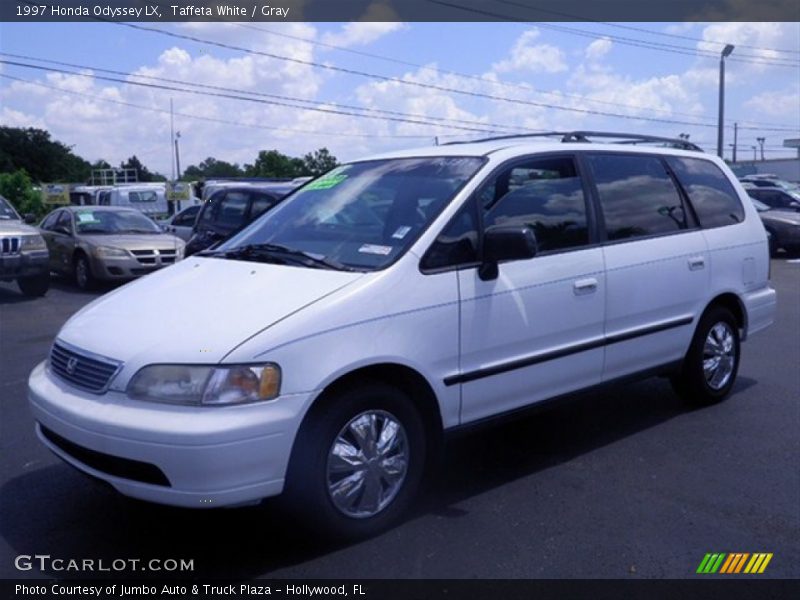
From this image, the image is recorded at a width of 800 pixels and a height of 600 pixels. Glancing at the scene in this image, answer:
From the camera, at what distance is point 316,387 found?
156 inches

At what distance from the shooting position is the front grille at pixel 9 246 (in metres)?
13.0

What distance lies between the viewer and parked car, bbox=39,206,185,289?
14492 millimetres

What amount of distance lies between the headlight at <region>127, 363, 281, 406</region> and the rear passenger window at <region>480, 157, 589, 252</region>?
5.56 feet

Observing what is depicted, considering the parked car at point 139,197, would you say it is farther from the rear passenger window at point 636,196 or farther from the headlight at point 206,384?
the headlight at point 206,384

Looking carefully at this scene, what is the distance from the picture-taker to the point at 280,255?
15.7 ft

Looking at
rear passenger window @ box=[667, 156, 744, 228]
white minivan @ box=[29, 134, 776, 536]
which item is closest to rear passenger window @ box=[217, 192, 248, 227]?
white minivan @ box=[29, 134, 776, 536]

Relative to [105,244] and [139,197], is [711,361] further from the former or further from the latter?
[139,197]

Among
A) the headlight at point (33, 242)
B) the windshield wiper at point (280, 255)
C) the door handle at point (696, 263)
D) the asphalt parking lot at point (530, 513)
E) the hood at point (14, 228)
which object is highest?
the windshield wiper at point (280, 255)

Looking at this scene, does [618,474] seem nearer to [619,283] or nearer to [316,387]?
[619,283]

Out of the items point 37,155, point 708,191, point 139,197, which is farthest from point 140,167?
point 708,191

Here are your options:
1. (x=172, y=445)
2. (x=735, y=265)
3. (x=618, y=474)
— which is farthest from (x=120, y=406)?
(x=735, y=265)

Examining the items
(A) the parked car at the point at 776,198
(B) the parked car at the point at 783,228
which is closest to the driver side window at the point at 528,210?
(B) the parked car at the point at 783,228

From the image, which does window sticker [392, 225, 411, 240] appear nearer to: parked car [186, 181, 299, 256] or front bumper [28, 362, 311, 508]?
front bumper [28, 362, 311, 508]

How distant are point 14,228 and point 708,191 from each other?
10.6 metres
